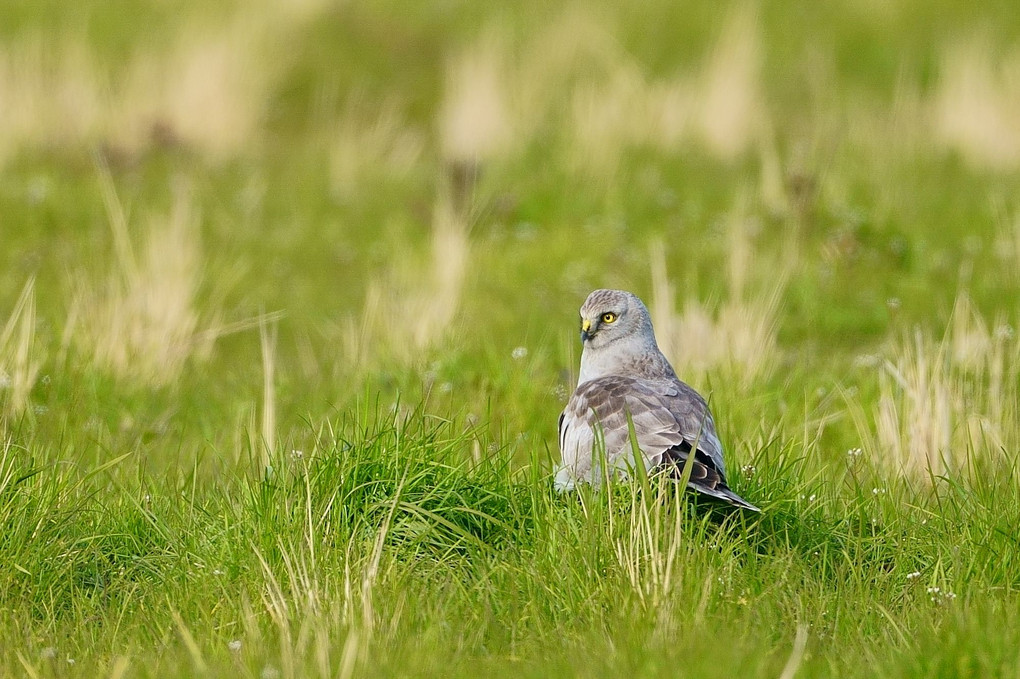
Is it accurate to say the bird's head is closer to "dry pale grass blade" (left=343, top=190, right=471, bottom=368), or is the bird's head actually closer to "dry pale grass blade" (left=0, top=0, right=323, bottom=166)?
"dry pale grass blade" (left=343, top=190, right=471, bottom=368)

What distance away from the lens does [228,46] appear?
52.9 ft

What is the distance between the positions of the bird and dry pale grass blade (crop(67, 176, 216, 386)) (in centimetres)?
293

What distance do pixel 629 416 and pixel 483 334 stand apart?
3.92m

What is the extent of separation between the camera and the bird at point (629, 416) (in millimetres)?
4375

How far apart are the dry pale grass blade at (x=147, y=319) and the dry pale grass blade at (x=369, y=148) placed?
4520 mm

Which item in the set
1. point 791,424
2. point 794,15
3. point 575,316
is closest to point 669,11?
point 794,15

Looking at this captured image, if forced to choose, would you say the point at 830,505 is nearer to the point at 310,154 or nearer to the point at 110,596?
the point at 110,596

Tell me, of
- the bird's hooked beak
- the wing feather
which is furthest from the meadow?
the bird's hooked beak

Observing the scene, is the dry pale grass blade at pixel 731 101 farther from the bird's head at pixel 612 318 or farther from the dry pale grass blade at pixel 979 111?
the bird's head at pixel 612 318

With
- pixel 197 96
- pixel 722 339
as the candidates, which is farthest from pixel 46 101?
pixel 722 339

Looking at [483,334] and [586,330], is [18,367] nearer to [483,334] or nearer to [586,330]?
[586,330]

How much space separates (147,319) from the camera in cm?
777

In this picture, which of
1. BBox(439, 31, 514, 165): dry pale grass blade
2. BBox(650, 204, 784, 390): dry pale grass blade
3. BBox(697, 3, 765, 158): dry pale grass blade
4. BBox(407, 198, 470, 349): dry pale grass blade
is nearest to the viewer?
BBox(650, 204, 784, 390): dry pale grass blade

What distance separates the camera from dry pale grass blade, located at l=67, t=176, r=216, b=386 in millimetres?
7312
